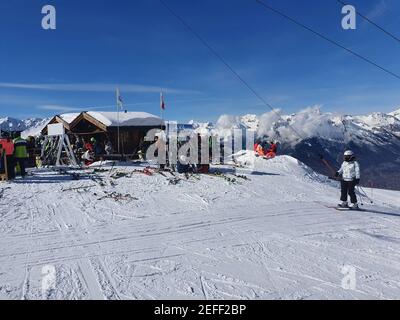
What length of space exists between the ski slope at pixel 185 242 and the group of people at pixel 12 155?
2.81 feet

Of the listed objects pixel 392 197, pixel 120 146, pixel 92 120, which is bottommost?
pixel 392 197

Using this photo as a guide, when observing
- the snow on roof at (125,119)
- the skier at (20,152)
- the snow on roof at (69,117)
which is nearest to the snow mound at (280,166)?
the snow on roof at (125,119)

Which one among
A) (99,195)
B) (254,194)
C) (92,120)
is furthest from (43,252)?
(92,120)

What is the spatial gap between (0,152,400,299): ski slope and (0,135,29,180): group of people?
0.86 metres

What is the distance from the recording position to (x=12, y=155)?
1417 cm

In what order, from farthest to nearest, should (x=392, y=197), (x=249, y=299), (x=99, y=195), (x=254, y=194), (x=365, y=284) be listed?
(x=392, y=197)
(x=254, y=194)
(x=99, y=195)
(x=365, y=284)
(x=249, y=299)

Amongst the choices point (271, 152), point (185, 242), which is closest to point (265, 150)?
point (271, 152)

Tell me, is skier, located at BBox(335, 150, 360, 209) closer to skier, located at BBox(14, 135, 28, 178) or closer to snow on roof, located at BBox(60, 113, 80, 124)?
skier, located at BBox(14, 135, 28, 178)

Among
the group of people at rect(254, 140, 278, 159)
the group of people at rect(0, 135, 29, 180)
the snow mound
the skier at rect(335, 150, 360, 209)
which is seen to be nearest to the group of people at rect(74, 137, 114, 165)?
the group of people at rect(0, 135, 29, 180)

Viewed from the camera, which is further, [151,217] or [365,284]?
[151,217]

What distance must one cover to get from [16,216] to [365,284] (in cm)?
860

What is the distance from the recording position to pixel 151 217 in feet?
33.1
